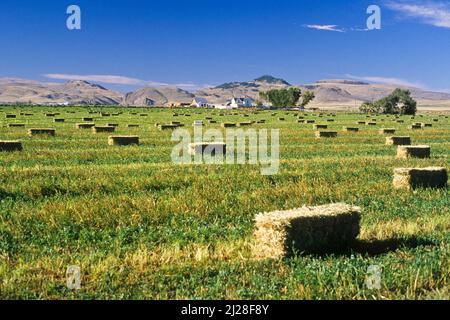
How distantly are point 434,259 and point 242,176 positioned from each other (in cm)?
999

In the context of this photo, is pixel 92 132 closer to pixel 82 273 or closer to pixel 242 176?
pixel 242 176

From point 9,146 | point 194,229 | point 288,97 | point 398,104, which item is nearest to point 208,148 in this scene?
point 9,146

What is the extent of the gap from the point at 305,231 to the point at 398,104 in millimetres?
132905

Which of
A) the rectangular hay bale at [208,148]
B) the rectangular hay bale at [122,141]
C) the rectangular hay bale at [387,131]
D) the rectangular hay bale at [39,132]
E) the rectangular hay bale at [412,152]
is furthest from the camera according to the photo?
the rectangular hay bale at [387,131]

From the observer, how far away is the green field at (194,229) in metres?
8.10

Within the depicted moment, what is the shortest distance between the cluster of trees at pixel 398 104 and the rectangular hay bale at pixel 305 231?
399 feet

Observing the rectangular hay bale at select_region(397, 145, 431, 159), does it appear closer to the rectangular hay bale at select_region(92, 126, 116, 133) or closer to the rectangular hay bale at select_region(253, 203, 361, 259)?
the rectangular hay bale at select_region(253, 203, 361, 259)

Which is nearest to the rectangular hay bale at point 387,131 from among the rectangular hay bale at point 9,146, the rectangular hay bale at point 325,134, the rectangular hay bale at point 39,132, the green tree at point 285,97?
the rectangular hay bale at point 325,134

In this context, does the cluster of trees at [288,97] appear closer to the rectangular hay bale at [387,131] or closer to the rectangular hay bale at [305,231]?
the rectangular hay bale at [387,131]

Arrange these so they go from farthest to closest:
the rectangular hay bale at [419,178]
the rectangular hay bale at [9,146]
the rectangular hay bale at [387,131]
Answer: the rectangular hay bale at [387,131]
the rectangular hay bale at [9,146]
the rectangular hay bale at [419,178]

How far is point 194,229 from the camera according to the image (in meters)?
12.1

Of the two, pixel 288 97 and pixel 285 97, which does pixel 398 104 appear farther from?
pixel 285 97

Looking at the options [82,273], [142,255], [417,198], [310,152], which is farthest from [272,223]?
[310,152]

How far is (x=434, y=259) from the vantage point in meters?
9.06
